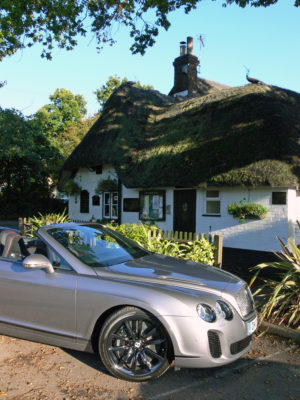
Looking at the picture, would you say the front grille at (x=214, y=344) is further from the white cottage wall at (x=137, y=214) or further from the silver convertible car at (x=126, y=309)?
the white cottage wall at (x=137, y=214)

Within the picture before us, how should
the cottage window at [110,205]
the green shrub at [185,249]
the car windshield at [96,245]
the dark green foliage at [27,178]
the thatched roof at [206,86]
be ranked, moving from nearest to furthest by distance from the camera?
the car windshield at [96,245] → the green shrub at [185,249] → the cottage window at [110,205] → the thatched roof at [206,86] → the dark green foliage at [27,178]

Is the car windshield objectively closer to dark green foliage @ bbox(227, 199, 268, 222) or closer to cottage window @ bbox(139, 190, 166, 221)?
dark green foliage @ bbox(227, 199, 268, 222)

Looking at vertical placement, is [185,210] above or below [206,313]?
above

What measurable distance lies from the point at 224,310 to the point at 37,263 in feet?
6.67

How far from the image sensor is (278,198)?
9648 millimetres

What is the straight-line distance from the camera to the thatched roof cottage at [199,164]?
9.77 metres

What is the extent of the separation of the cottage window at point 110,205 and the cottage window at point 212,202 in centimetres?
524

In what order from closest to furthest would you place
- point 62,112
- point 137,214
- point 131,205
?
point 137,214 < point 131,205 < point 62,112

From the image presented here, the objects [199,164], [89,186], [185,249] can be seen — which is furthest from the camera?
[89,186]

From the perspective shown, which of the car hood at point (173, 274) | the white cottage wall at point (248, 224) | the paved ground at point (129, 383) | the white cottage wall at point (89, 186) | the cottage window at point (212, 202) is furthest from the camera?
the white cottage wall at point (89, 186)

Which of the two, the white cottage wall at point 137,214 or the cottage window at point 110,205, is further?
the cottage window at point 110,205

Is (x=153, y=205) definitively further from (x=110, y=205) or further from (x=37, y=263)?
(x=37, y=263)

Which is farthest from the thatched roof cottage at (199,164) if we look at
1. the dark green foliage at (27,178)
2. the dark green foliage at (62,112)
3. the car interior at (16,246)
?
the dark green foliage at (62,112)

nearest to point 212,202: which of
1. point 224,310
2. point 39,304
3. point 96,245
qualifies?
point 96,245
